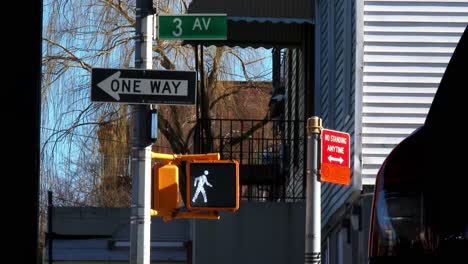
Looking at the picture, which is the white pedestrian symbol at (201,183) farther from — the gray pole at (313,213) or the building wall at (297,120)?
the building wall at (297,120)

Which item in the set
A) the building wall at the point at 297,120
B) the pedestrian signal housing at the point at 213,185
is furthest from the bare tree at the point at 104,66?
the pedestrian signal housing at the point at 213,185

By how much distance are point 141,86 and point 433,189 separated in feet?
15.9

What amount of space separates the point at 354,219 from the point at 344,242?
1.47 m

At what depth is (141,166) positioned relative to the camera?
26.5 ft

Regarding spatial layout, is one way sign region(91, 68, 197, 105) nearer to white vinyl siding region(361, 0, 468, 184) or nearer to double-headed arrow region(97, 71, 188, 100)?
double-headed arrow region(97, 71, 188, 100)

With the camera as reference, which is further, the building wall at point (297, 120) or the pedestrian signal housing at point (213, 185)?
the building wall at point (297, 120)

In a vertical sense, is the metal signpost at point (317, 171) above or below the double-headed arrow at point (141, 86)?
below

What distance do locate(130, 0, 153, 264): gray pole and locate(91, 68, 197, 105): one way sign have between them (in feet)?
0.46

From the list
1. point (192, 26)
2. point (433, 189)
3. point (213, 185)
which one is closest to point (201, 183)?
point (213, 185)

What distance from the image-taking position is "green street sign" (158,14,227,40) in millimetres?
8492

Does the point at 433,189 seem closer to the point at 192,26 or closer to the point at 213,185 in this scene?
the point at 213,185

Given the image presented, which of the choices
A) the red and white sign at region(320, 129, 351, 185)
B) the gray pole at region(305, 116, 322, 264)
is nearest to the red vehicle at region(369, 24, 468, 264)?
the gray pole at region(305, 116, 322, 264)

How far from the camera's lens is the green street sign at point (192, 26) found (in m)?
8.49

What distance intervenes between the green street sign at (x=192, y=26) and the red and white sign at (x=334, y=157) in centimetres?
133
